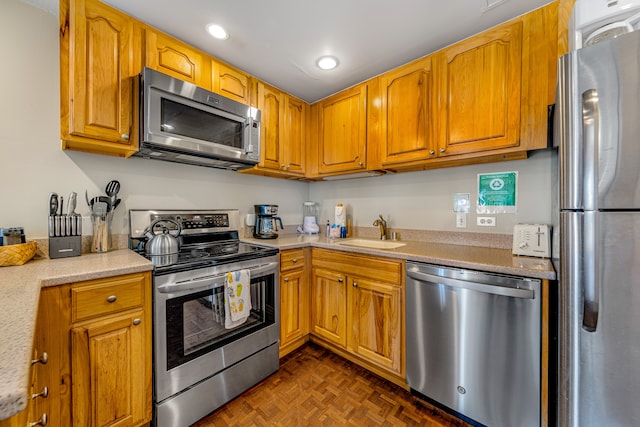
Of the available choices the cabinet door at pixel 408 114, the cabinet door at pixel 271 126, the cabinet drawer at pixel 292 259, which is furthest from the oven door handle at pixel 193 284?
the cabinet door at pixel 408 114

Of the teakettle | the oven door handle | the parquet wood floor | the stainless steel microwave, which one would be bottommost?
Result: the parquet wood floor

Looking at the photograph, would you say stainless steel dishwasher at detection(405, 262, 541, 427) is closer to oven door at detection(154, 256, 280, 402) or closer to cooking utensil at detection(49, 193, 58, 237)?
oven door at detection(154, 256, 280, 402)

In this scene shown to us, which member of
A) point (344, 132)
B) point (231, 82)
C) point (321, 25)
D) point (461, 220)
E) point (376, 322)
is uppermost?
point (321, 25)

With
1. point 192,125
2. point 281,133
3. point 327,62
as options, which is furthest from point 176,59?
point 327,62

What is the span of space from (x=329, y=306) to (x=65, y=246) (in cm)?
168

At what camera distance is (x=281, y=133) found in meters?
2.28

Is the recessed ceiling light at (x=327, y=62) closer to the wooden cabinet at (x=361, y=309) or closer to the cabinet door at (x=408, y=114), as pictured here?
the cabinet door at (x=408, y=114)

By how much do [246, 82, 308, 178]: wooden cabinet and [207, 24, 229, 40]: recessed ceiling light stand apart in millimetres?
482

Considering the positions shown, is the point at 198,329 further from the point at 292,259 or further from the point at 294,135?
the point at 294,135

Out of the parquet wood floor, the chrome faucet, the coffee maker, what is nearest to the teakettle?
the coffee maker

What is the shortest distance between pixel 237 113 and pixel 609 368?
7.37 ft

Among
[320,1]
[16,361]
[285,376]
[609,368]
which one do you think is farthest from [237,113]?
[609,368]

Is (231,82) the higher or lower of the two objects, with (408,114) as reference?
higher

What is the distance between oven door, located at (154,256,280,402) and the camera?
1.30 m
